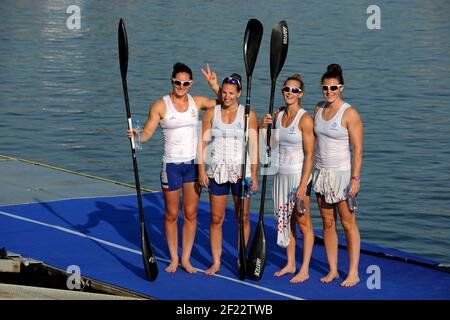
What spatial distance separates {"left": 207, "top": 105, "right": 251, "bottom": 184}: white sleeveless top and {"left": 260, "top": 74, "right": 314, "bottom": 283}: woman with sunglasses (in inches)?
10.6

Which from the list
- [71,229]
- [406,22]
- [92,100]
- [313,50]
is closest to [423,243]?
[71,229]

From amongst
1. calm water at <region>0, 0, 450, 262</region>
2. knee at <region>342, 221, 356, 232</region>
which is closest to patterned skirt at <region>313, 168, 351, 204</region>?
knee at <region>342, 221, 356, 232</region>

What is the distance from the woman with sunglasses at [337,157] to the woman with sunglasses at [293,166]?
126 mm

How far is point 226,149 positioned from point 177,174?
0.58 meters

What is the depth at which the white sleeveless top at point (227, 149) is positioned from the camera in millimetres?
12820

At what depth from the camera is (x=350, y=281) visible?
1266cm

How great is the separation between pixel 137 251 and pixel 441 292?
351 centimetres

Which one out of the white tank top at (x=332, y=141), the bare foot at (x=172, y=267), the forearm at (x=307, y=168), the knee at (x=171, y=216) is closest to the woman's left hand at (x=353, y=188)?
the white tank top at (x=332, y=141)

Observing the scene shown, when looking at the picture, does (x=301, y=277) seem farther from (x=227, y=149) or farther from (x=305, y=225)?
(x=227, y=149)

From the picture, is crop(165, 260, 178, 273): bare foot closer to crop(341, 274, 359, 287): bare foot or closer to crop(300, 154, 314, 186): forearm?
crop(300, 154, 314, 186): forearm

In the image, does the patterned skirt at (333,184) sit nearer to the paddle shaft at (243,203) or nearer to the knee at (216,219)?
the paddle shaft at (243,203)

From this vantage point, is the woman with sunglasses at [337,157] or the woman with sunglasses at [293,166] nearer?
the woman with sunglasses at [337,157]

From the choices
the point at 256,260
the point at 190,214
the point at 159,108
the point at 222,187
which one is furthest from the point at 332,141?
the point at 159,108

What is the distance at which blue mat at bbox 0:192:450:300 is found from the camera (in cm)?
1249
